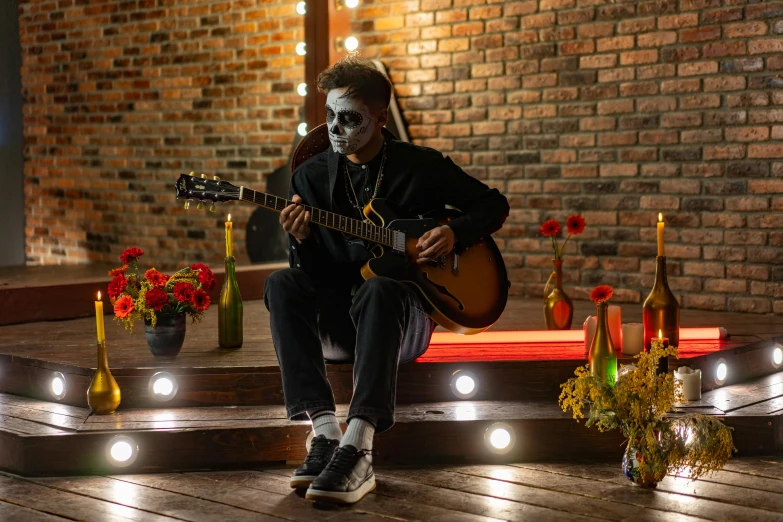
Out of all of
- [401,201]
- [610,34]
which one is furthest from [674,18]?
[401,201]

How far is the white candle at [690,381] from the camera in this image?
321 cm

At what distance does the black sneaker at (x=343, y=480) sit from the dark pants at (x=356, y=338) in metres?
0.11

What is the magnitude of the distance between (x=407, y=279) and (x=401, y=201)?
0.25 meters

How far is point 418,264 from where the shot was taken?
2967mm

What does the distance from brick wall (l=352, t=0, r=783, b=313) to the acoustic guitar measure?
5.94ft

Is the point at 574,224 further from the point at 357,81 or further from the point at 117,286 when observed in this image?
the point at 117,286

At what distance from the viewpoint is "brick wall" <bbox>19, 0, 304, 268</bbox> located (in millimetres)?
5285

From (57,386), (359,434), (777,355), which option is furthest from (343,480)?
(777,355)

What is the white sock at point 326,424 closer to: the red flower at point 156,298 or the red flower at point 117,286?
the red flower at point 156,298

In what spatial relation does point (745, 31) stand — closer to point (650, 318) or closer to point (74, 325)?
point (650, 318)

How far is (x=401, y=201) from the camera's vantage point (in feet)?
9.96

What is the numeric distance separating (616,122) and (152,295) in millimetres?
2520

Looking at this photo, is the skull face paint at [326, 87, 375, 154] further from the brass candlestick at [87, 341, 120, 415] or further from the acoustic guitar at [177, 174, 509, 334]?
the brass candlestick at [87, 341, 120, 415]

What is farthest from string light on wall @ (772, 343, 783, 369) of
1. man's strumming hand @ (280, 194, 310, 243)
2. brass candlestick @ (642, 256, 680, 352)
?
man's strumming hand @ (280, 194, 310, 243)
